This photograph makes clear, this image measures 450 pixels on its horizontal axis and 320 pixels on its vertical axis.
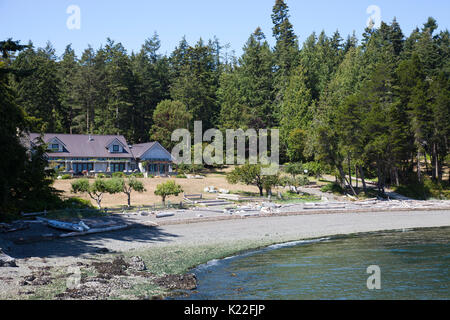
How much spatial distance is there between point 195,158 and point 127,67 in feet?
87.0

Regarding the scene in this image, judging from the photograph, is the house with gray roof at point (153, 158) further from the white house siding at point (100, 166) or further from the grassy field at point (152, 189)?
the grassy field at point (152, 189)

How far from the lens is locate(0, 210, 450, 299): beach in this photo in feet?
60.1

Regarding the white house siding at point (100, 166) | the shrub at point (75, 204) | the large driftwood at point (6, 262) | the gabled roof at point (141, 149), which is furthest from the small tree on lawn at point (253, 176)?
the large driftwood at point (6, 262)

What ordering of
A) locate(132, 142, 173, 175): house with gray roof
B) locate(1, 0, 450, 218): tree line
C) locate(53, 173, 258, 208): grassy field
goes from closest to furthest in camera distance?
locate(53, 173, 258, 208): grassy field → locate(1, 0, 450, 218): tree line → locate(132, 142, 173, 175): house with gray roof

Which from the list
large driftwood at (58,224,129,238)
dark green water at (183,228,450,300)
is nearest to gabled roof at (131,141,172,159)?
large driftwood at (58,224,129,238)

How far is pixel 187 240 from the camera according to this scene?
1024 inches

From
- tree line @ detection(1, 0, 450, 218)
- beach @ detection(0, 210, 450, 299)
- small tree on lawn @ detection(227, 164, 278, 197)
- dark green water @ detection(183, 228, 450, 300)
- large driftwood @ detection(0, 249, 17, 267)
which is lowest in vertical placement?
dark green water @ detection(183, 228, 450, 300)

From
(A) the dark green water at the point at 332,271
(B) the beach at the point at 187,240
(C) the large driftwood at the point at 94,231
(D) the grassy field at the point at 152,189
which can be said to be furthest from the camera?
(D) the grassy field at the point at 152,189

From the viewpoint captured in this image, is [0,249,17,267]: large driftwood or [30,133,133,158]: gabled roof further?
[30,133,133,158]: gabled roof

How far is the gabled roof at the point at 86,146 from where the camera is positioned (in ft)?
196

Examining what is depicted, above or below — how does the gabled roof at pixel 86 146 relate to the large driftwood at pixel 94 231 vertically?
above

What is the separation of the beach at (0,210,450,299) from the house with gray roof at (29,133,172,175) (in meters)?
31.6

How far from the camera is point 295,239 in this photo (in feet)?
91.9

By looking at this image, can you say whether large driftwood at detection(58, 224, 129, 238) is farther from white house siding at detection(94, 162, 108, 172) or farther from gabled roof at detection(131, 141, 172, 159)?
gabled roof at detection(131, 141, 172, 159)
